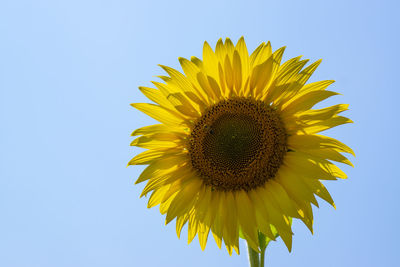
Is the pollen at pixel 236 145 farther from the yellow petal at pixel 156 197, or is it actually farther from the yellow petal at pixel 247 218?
the yellow petal at pixel 156 197

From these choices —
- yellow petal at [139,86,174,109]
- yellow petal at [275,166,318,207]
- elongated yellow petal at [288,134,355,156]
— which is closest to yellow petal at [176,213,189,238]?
yellow petal at [275,166,318,207]

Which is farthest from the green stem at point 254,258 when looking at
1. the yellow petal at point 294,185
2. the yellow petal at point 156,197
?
the yellow petal at point 156,197

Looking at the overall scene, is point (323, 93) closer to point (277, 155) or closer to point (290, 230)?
point (277, 155)

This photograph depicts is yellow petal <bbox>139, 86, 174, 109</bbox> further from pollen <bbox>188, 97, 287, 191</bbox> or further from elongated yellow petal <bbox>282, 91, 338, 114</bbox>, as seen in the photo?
elongated yellow petal <bbox>282, 91, 338, 114</bbox>

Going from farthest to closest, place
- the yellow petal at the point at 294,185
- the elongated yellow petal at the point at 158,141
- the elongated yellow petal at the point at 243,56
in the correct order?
the elongated yellow petal at the point at 158,141
the elongated yellow petal at the point at 243,56
the yellow petal at the point at 294,185

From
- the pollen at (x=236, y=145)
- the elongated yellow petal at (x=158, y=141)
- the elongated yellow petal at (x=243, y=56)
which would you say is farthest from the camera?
the pollen at (x=236, y=145)
